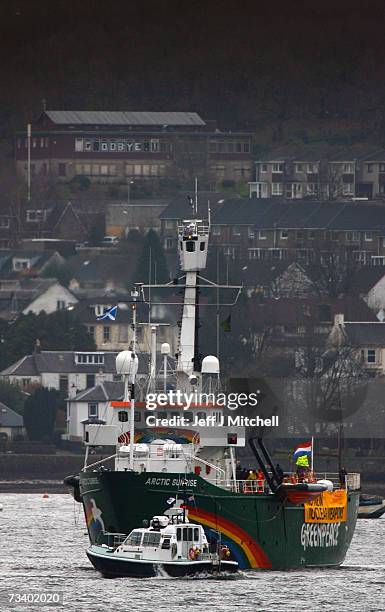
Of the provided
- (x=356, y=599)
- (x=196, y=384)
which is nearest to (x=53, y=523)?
(x=196, y=384)

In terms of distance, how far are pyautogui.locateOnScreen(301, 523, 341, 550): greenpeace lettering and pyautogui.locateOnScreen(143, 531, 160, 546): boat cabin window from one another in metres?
8.75

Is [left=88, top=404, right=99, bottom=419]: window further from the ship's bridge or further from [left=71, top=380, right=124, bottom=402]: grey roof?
the ship's bridge

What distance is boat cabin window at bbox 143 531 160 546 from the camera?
75188 millimetres

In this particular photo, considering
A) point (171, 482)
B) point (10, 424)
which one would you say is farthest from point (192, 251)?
point (10, 424)

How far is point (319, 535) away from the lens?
84.2 m

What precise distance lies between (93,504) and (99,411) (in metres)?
112

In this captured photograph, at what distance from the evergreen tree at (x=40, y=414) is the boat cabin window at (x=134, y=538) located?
364 feet

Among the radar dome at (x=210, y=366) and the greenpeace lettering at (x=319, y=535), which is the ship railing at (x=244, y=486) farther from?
the radar dome at (x=210, y=366)

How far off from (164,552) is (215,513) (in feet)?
14.5

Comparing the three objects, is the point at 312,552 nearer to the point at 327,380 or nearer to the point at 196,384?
the point at 196,384

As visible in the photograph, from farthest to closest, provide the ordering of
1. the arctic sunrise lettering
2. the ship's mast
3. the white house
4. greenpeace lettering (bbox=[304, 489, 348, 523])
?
the white house, the ship's mast, greenpeace lettering (bbox=[304, 489, 348, 523]), the arctic sunrise lettering

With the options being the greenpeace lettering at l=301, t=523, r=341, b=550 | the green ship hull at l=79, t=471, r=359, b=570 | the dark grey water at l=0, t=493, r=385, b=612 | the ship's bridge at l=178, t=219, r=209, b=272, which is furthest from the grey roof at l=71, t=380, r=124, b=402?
the green ship hull at l=79, t=471, r=359, b=570

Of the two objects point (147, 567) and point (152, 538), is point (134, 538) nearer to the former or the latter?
point (152, 538)

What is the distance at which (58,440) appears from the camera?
187250 millimetres
